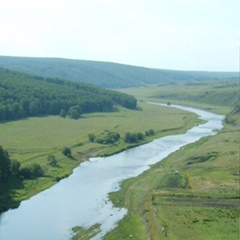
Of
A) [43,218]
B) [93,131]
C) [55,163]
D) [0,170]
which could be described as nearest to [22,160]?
[55,163]

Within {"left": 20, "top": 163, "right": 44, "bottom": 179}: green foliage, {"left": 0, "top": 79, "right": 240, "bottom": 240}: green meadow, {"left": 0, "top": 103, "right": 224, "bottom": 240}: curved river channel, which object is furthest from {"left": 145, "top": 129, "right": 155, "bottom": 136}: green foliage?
{"left": 20, "top": 163, "right": 44, "bottom": 179}: green foliage

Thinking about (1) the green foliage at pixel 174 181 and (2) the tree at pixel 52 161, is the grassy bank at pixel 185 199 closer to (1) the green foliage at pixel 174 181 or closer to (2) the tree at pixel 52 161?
(1) the green foliage at pixel 174 181

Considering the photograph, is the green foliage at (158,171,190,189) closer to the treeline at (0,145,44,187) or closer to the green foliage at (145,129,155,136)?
the treeline at (0,145,44,187)

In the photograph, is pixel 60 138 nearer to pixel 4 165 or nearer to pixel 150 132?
pixel 150 132

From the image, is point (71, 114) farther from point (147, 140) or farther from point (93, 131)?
point (147, 140)

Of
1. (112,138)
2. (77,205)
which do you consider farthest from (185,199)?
(112,138)

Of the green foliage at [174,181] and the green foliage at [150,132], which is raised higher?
the green foliage at [150,132]

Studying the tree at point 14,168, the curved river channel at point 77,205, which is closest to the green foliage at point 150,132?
the curved river channel at point 77,205
